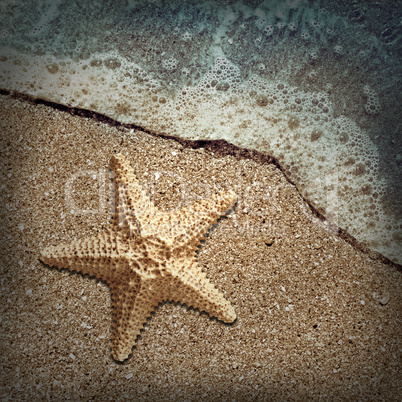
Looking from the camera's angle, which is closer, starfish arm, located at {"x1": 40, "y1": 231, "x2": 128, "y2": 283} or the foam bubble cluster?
starfish arm, located at {"x1": 40, "y1": 231, "x2": 128, "y2": 283}

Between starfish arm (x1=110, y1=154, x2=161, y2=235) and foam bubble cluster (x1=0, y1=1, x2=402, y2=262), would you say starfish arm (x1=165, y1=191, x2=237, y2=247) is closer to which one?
starfish arm (x1=110, y1=154, x2=161, y2=235)

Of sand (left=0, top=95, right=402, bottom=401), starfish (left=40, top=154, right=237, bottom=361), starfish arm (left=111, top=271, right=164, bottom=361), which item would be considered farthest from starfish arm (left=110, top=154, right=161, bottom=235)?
starfish arm (left=111, top=271, right=164, bottom=361)

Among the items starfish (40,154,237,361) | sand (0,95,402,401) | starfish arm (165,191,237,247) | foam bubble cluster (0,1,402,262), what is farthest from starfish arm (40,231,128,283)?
Result: foam bubble cluster (0,1,402,262)

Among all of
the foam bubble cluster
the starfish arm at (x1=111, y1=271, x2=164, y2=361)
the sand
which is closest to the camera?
the starfish arm at (x1=111, y1=271, x2=164, y2=361)

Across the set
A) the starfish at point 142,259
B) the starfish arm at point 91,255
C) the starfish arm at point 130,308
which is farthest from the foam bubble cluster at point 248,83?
the starfish arm at point 130,308

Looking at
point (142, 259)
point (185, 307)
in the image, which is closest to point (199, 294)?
point (185, 307)

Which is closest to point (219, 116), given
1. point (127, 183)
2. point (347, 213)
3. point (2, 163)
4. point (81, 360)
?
point (127, 183)

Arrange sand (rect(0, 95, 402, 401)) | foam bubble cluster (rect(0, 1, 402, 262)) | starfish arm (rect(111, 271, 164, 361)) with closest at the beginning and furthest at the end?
starfish arm (rect(111, 271, 164, 361)) < sand (rect(0, 95, 402, 401)) < foam bubble cluster (rect(0, 1, 402, 262))

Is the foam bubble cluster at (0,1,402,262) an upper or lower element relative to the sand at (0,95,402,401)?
upper

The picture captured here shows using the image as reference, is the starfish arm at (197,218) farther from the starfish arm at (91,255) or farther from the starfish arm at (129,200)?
the starfish arm at (91,255)

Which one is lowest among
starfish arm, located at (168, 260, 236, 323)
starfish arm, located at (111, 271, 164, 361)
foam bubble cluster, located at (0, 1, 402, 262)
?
starfish arm, located at (111, 271, 164, 361)
